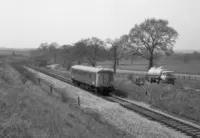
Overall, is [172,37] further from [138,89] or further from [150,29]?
[138,89]

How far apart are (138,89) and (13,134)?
21414 millimetres

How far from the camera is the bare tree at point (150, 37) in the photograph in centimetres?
4384

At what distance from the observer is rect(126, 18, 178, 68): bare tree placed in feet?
144

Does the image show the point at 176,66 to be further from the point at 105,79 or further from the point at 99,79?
the point at 99,79

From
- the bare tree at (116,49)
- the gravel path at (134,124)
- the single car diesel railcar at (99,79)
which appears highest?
the bare tree at (116,49)

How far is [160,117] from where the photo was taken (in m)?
17.2

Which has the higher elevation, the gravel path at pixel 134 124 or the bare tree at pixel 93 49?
the bare tree at pixel 93 49

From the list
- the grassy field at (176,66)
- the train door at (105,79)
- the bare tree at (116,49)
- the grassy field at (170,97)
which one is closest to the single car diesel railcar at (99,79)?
the train door at (105,79)

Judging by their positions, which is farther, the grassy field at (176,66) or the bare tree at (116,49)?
the grassy field at (176,66)

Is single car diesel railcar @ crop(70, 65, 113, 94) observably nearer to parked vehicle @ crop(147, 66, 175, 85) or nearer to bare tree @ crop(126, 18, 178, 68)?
parked vehicle @ crop(147, 66, 175, 85)

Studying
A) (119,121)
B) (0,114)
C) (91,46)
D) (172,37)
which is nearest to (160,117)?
(119,121)

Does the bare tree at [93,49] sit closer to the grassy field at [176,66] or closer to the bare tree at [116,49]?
the bare tree at [116,49]

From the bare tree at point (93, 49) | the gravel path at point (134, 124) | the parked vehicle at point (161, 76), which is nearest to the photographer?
the gravel path at point (134, 124)

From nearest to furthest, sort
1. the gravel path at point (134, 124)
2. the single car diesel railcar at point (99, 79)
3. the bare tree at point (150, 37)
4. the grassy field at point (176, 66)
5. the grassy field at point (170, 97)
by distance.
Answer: the gravel path at point (134, 124), the grassy field at point (170, 97), the single car diesel railcar at point (99, 79), the bare tree at point (150, 37), the grassy field at point (176, 66)
